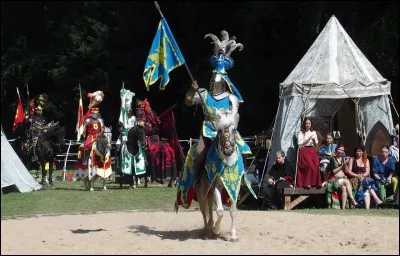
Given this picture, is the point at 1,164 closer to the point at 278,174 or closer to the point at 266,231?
the point at 278,174

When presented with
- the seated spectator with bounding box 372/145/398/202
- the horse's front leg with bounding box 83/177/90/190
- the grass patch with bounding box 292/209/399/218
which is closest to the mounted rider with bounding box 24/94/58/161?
the horse's front leg with bounding box 83/177/90/190

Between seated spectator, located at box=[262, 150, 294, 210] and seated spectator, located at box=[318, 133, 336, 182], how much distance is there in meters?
0.63

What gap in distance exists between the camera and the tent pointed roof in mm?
15266

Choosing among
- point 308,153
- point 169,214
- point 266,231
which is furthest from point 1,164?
point 266,231

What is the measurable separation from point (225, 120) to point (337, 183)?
5.11 meters

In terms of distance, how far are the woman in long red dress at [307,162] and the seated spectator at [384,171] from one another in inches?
39.8

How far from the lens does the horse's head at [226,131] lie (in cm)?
916

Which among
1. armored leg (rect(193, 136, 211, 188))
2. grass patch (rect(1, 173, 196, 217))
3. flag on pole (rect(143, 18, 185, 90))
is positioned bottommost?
grass patch (rect(1, 173, 196, 217))

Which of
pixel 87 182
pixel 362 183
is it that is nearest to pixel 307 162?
pixel 362 183

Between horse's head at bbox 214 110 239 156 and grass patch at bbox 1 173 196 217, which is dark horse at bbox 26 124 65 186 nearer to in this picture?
grass patch at bbox 1 173 196 217

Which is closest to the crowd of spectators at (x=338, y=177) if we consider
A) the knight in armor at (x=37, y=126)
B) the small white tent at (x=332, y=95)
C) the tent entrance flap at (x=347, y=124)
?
the small white tent at (x=332, y=95)

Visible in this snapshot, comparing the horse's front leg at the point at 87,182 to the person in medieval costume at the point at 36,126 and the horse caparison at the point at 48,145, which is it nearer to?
the horse caparison at the point at 48,145

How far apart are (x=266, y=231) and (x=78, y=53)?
1837 cm

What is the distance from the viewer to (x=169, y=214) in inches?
501
